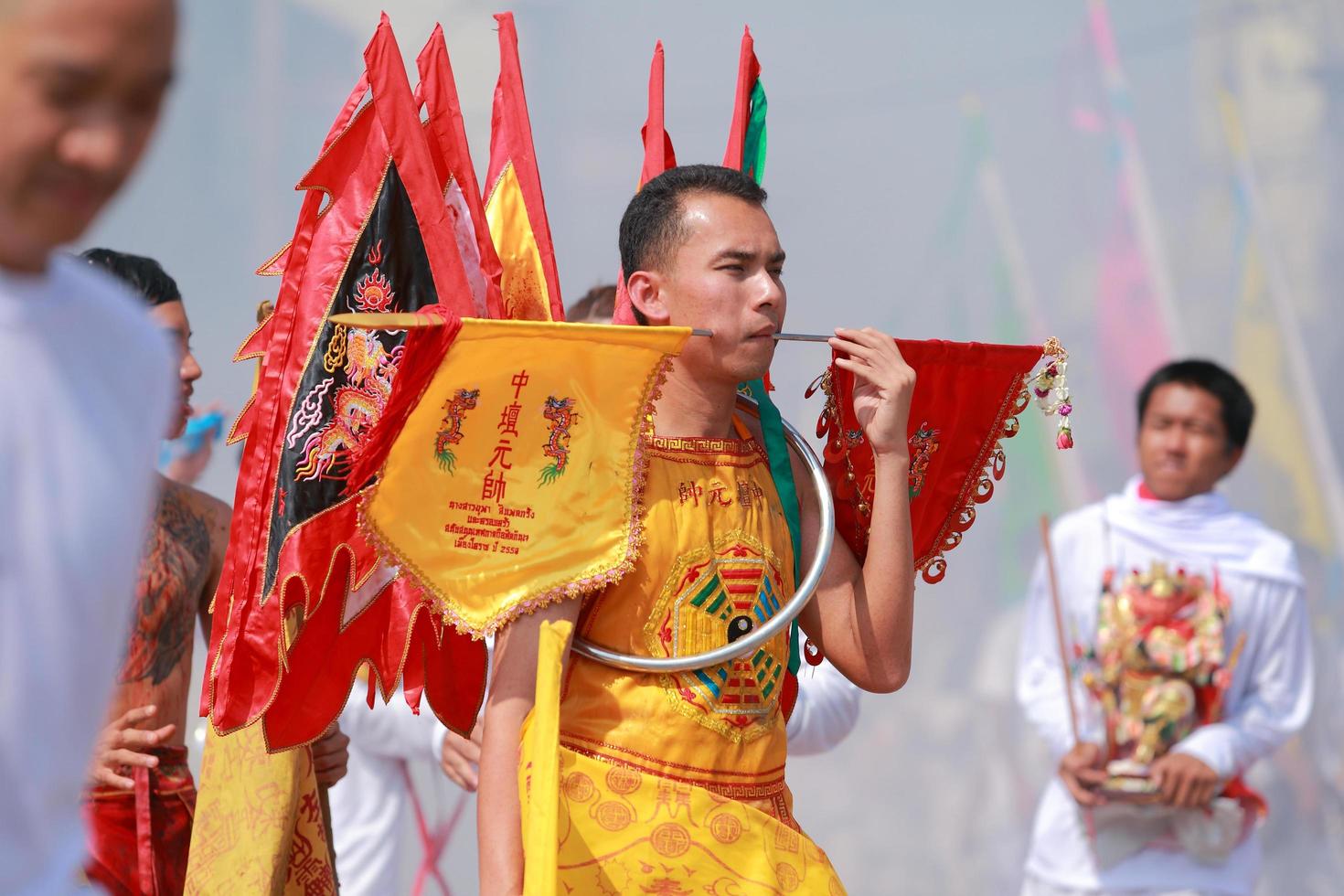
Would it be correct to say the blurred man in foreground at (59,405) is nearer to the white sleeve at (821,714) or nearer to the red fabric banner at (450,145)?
the red fabric banner at (450,145)

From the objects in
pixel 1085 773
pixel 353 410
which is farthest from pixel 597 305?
pixel 1085 773

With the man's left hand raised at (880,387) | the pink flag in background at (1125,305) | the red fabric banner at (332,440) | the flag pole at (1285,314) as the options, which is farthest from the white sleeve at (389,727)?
the flag pole at (1285,314)

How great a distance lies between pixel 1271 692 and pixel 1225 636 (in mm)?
191

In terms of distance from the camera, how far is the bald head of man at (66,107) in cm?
92

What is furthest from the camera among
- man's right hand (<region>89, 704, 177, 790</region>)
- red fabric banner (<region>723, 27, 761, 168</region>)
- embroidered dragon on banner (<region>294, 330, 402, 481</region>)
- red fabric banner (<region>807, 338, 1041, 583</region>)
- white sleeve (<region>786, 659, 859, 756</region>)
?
white sleeve (<region>786, 659, 859, 756</region>)

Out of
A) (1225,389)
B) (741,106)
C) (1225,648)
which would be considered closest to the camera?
(741,106)

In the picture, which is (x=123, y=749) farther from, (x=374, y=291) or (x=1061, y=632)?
(x=1061, y=632)

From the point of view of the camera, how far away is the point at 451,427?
214cm

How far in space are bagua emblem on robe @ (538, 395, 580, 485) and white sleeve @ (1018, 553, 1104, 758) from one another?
102 inches

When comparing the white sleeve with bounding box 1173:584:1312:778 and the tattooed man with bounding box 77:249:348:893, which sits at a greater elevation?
the tattooed man with bounding box 77:249:348:893

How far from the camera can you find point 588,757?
2.12 metres

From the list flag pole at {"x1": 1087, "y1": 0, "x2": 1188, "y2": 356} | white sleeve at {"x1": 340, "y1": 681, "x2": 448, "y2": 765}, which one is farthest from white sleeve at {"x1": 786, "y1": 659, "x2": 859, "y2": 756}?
flag pole at {"x1": 1087, "y1": 0, "x2": 1188, "y2": 356}

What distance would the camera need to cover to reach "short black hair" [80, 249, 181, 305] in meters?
2.95

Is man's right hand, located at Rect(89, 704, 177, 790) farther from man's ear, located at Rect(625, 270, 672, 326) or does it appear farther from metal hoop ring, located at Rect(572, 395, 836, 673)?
man's ear, located at Rect(625, 270, 672, 326)
